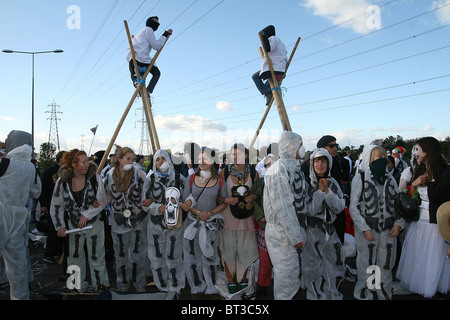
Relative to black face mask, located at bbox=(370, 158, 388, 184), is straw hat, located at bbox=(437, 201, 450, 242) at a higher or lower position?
lower

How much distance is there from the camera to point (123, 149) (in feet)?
14.0

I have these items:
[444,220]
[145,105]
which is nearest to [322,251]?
[444,220]

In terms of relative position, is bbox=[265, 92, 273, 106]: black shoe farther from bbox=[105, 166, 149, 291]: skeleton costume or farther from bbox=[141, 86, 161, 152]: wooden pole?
bbox=[105, 166, 149, 291]: skeleton costume

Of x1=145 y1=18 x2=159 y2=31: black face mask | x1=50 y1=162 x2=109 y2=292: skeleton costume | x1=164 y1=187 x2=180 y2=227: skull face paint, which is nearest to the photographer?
x1=164 y1=187 x2=180 y2=227: skull face paint

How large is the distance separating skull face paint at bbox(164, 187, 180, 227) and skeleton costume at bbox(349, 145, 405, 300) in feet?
7.25

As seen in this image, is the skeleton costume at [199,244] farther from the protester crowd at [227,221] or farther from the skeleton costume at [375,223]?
the skeleton costume at [375,223]

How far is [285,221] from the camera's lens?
3203 mm

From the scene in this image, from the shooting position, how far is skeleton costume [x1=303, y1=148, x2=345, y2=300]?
3.71 meters

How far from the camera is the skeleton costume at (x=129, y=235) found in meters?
4.21

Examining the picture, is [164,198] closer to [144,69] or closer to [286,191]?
[286,191]

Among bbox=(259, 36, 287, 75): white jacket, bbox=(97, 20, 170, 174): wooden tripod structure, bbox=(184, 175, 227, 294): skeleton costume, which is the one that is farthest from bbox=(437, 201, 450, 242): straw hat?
bbox=(97, 20, 170, 174): wooden tripod structure

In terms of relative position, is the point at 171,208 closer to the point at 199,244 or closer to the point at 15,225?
the point at 199,244

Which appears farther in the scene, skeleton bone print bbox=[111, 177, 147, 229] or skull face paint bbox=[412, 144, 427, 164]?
skeleton bone print bbox=[111, 177, 147, 229]

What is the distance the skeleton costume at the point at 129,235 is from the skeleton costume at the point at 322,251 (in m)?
2.19
